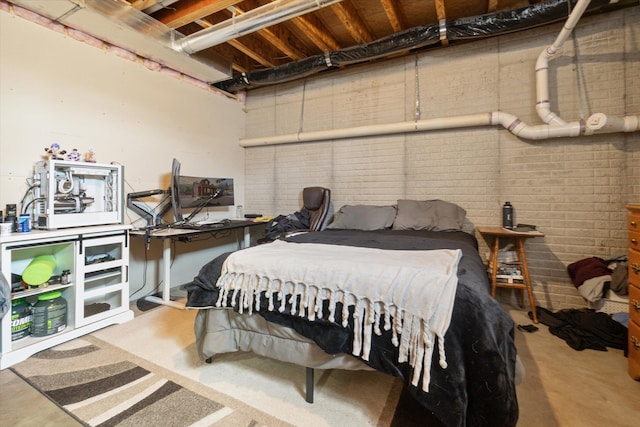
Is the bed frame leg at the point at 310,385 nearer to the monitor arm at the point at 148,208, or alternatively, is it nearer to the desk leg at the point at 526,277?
the desk leg at the point at 526,277

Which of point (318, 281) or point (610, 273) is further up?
point (318, 281)

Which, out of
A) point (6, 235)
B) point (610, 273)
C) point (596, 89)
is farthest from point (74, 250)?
point (596, 89)

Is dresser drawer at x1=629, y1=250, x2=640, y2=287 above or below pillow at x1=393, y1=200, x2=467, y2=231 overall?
below

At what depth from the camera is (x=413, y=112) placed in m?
3.43

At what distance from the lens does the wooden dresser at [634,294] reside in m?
1.66

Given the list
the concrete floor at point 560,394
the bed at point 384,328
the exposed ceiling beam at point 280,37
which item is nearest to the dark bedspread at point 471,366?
the bed at point 384,328

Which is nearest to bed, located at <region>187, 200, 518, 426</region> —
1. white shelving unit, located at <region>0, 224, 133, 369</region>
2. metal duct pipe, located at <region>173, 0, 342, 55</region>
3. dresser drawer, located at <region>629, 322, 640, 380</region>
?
Answer: dresser drawer, located at <region>629, 322, 640, 380</region>

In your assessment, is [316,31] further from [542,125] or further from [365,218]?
[542,125]

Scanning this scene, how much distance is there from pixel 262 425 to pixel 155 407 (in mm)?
600

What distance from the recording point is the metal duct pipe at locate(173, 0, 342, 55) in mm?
2279

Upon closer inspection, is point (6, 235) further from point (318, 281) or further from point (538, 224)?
point (538, 224)

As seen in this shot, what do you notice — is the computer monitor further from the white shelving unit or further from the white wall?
the white shelving unit

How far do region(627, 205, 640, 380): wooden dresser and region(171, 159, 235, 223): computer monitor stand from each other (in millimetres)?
3727

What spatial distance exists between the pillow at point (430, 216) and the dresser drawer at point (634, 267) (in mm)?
1238
